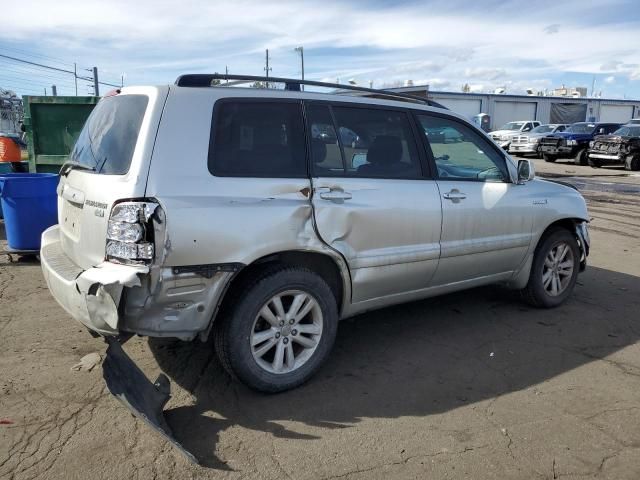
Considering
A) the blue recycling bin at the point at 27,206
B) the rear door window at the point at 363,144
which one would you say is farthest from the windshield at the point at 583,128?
the blue recycling bin at the point at 27,206

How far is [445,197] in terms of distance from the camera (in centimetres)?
408

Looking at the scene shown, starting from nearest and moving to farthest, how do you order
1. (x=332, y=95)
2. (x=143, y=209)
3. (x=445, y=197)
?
(x=143, y=209)
(x=332, y=95)
(x=445, y=197)

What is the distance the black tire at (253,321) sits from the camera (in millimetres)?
3174

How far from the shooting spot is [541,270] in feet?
16.2

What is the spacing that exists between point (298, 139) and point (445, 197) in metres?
1.27

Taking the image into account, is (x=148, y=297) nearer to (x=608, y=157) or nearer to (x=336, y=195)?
(x=336, y=195)

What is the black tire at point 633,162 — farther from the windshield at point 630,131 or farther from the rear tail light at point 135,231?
the rear tail light at point 135,231

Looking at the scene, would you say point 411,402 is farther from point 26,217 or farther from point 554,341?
point 26,217

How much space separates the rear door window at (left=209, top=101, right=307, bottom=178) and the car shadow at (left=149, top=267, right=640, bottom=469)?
4.59ft

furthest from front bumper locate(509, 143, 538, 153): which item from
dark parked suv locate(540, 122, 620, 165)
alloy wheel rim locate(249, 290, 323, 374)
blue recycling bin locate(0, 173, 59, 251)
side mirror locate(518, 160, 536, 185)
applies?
alloy wheel rim locate(249, 290, 323, 374)

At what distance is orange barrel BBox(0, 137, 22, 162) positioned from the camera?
9641mm

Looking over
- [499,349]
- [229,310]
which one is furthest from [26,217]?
[499,349]

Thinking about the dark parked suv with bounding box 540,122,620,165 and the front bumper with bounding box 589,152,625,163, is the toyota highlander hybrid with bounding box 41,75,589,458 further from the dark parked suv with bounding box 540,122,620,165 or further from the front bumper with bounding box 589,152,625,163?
the dark parked suv with bounding box 540,122,620,165

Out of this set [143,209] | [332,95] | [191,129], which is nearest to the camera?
[143,209]
